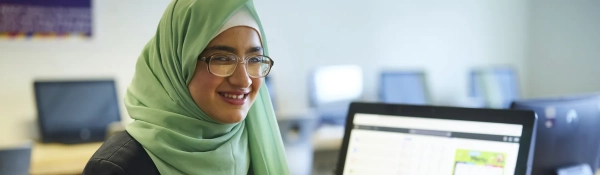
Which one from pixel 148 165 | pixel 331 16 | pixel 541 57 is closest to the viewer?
pixel 148 165

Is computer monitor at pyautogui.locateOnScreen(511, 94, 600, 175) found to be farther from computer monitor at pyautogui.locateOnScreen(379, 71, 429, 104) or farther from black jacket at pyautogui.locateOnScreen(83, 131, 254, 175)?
computer monitor at pyautogui.locateOnScreen(379, 71, 429, 104)

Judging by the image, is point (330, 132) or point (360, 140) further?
point (330, 132)

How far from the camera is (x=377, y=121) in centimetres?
127

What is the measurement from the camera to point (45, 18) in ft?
12.0

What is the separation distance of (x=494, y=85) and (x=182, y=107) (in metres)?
4.59

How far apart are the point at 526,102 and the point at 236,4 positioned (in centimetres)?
102

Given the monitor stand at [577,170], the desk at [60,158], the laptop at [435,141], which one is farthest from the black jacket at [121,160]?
the desk at [60,158]

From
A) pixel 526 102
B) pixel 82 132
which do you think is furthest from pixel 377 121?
pixel 82 132

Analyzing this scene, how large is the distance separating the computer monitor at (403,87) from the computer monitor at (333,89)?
220 mm

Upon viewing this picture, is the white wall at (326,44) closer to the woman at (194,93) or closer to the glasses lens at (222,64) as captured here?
the woman at (194,93)

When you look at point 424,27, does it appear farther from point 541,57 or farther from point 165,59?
point 165,59

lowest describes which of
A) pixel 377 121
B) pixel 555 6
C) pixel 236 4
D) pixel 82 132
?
pixel 82 132

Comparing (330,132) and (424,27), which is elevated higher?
(424,27)

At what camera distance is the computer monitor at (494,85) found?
5.18 metres
